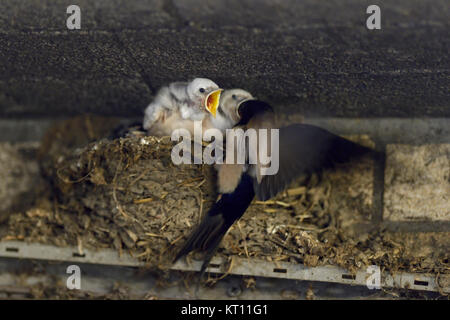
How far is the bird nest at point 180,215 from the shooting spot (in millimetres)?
2062

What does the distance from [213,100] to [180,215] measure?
45 centimetres

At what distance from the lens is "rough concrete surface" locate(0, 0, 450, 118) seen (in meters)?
1.59

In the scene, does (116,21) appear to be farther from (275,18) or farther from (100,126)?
(100,126)

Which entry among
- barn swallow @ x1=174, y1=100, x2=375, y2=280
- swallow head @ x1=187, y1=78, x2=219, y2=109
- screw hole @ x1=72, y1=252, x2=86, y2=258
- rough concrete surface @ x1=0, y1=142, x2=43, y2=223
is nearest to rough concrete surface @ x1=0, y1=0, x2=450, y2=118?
swallow head @ x1=187, y1=78, x2=219, y2=109

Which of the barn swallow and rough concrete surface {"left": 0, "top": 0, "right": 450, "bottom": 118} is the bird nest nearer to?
the barn swallow

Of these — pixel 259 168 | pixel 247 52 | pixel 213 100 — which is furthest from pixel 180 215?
pixel 247 52

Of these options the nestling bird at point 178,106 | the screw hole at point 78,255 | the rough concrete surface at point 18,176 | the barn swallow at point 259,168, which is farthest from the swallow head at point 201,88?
the rough concrete surface at point 18,176

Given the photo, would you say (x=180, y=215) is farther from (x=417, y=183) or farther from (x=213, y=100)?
(x=417, y=183)

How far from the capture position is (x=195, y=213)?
2.17 m

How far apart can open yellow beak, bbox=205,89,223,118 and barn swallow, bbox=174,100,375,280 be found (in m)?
0.08

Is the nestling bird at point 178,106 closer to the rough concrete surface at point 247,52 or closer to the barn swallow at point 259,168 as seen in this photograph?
the rough concrete surface at point 247,52

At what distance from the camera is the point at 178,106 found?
2266 millimetres

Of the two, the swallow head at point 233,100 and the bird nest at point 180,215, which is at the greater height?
the swallow head at point 233,100

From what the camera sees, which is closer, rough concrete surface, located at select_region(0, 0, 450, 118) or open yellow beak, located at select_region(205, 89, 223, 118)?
rough concrete surface, located at select_region(0, 0, 450, 118)
